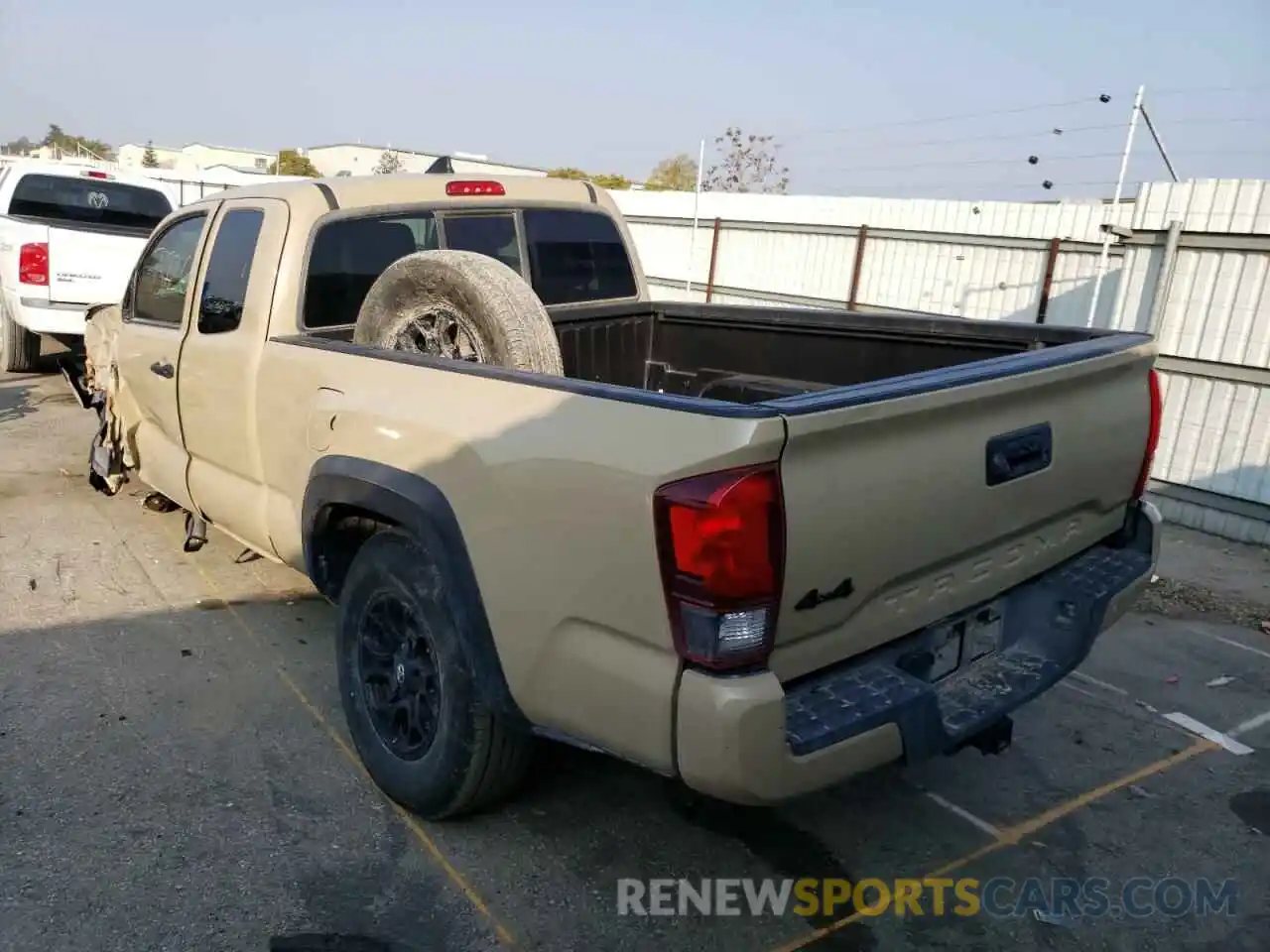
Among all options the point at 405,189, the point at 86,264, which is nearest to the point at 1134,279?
the point at 405,189

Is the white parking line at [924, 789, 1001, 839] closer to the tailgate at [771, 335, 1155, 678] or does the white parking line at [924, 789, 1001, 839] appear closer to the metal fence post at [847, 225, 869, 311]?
the tailgate at [771, 335, 1155, 678]

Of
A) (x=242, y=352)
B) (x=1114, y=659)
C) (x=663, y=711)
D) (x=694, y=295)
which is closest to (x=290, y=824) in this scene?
(x=663, y=711)

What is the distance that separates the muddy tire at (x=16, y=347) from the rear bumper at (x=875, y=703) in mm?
9874

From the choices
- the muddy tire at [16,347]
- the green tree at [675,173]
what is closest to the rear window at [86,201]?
the muddy tire at [16,347]

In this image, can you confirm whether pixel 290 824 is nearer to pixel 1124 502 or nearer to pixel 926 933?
pixel 926 933

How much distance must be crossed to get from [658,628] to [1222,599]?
196 inches

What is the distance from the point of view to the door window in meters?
4.04

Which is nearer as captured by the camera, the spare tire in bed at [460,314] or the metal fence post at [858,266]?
the spare tire in bed at [460,314]

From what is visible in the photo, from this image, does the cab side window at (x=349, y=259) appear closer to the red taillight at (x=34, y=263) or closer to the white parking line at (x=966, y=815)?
the white parking line at (x=966, y=815)

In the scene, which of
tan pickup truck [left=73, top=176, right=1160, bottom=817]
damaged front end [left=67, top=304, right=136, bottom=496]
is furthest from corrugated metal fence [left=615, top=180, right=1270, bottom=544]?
damaged front end [left=67, top=304, right=136, bottom=496]

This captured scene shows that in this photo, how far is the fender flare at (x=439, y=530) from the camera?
2.43 metres

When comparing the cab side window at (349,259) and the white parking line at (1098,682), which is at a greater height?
the cab side window at (349,259)

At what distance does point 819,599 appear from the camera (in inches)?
83.4

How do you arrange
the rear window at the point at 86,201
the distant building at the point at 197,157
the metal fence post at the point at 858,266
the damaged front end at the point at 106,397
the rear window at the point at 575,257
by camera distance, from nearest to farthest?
the rear window at the point at 575,257
the damaged front end at the point at 106,397
the rear window at the point at 86,201
the metal fence post at the point at 858,266
the distant building at the point at 197,157
